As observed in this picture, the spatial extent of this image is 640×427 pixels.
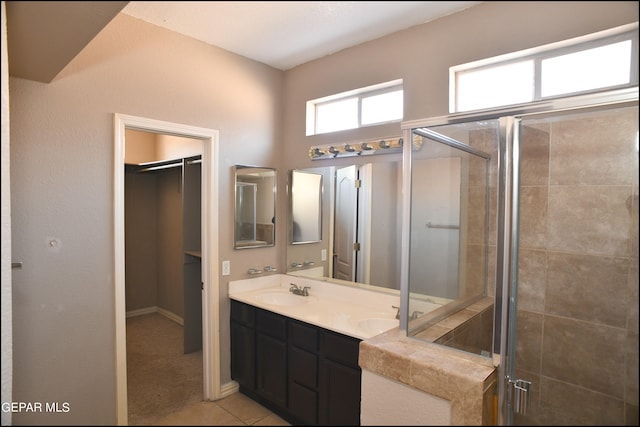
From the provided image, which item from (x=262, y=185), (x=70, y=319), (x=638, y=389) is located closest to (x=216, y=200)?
(x=262, y=185)

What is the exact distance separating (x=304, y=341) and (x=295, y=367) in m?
0.16

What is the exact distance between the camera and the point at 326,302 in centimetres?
211

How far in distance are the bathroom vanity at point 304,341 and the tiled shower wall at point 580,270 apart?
20.0 inches

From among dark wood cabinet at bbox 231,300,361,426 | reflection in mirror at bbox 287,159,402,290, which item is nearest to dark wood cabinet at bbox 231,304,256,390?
dark wood cabinet at bbox 231,300,361,426

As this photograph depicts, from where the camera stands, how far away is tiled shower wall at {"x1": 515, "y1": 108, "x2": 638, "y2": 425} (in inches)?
25.8

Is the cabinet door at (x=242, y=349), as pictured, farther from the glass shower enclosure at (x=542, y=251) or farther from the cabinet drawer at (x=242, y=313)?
the glass shower enclosure at (x=542, y=251)

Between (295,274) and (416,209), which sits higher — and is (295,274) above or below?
below

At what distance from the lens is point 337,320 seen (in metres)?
1.67

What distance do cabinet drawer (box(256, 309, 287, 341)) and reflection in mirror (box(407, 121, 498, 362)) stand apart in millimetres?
763

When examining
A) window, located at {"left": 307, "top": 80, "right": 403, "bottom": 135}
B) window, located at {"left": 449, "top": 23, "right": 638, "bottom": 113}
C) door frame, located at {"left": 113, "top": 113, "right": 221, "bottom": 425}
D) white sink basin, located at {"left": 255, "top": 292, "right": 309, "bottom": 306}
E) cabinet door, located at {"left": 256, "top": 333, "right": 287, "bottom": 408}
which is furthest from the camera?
white sink basin, located at {"left": 255, "top": 292, "right": 309, "bottom": 306}

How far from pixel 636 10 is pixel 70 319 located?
4.33ft

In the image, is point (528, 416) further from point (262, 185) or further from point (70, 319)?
point (262, 185)

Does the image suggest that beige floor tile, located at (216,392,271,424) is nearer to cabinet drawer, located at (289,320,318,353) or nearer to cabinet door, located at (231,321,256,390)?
cabinet drawer, located at (289,320,318,353)

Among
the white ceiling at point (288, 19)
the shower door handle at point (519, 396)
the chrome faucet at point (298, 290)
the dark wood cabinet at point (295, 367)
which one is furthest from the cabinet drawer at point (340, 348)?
the white ceiling at point (288, 19)
